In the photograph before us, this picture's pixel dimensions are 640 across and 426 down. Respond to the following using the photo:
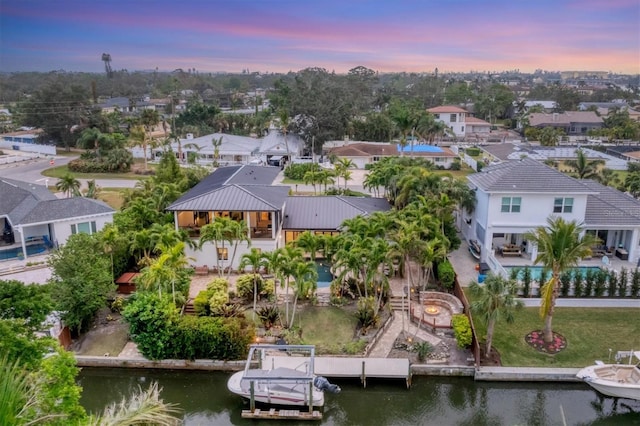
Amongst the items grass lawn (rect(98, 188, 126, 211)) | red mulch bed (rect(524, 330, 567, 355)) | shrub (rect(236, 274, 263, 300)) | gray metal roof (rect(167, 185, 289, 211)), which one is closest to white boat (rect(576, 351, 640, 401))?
red mulch bed (rect(524, 330, 567, 355))

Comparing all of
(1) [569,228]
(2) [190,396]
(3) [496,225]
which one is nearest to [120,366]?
(2) [190,396]

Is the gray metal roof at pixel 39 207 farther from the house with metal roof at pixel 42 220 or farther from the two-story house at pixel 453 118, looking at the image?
the two-story house at pixel 453 118

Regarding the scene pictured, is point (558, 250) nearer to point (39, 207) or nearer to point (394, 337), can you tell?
point (394, 337)

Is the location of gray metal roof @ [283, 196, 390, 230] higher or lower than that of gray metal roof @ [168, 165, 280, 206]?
lower

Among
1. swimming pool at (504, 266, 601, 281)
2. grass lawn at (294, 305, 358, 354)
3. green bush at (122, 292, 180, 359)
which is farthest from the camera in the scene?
swimming pool at (504, 266, 601, 281)

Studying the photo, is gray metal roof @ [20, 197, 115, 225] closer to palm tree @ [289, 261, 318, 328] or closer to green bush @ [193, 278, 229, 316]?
green bush @ [193, 278, 229, 316]

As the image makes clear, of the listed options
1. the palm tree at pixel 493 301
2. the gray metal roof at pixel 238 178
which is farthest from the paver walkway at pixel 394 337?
the gray metal roof at pixel 238 178
